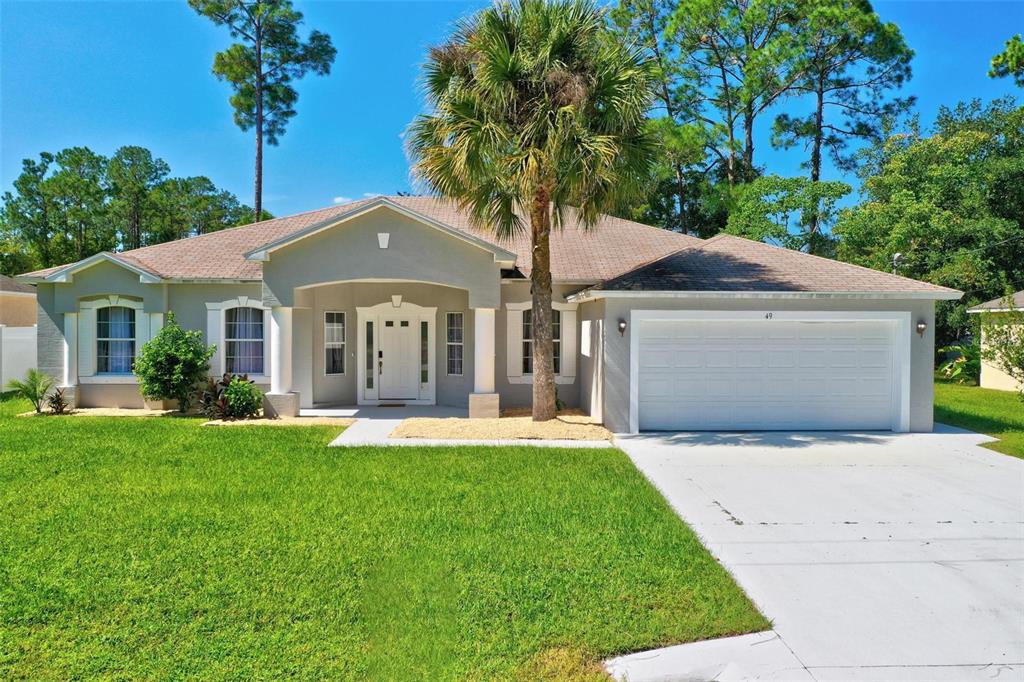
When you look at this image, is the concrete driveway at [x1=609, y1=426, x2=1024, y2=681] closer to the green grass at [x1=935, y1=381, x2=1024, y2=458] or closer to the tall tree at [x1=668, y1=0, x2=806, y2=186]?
the green grass at [x1=935, y1=381, x2=1024, y2=458]

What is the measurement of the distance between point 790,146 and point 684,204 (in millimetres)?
6070

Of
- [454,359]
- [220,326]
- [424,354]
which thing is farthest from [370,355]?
[220,326]

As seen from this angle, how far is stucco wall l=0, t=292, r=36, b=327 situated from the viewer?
947 inches

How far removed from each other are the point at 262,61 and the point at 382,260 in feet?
73.6

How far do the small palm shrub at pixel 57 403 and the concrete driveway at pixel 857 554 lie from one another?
13.6 metres

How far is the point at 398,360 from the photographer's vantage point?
1590 centimetres

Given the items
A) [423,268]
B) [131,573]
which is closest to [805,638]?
[131,573]

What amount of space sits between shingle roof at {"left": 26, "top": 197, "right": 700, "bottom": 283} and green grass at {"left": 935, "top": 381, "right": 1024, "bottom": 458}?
26.6 ft

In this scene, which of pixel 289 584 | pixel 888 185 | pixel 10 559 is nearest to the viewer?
pixel 289 584

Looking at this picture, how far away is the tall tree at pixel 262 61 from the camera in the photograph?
2806 centimetres

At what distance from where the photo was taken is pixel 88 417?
1348cm

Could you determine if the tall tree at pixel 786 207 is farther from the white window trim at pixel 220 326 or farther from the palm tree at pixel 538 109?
the white window trim at pixel 220 326

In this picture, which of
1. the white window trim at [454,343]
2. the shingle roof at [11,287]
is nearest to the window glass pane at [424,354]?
the white window trim at [454,343]

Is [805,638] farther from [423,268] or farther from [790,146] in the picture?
[790,146]
